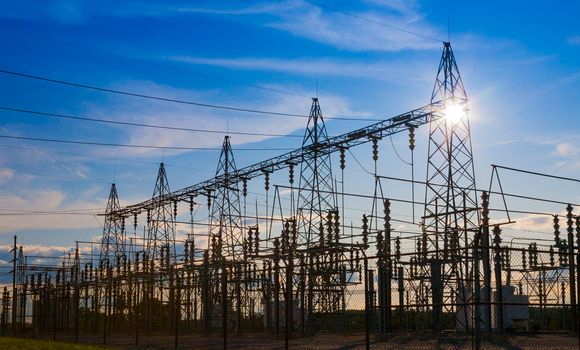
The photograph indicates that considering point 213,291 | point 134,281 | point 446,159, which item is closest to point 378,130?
point 446,159

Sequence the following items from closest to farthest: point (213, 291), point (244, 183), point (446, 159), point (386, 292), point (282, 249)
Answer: point (386, 292) < point (446, 159) < point (282, 249) < point (213, 291) < point (244, 183)

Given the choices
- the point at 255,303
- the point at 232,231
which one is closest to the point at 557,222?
the point at 255,303

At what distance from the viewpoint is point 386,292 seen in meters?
26.9

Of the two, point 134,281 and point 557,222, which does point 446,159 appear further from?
point 134,281

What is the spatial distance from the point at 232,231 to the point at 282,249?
13.8 metres

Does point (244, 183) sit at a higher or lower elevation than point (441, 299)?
higher

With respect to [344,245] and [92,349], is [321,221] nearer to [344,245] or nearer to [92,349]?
[344,245]

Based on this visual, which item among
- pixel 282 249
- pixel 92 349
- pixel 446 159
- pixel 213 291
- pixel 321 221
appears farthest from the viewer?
pixel 213 291

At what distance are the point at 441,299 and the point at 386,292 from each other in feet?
6.82

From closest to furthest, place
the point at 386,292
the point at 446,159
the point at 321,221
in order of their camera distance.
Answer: the point at 386,292 < the point at 446,159 < the point at 321,221

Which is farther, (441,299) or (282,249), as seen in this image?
(282,249)

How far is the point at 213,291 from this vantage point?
4050 cm

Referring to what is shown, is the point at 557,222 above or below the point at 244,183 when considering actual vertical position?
below

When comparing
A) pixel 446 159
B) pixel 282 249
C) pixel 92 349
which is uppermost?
pixel 446 159
